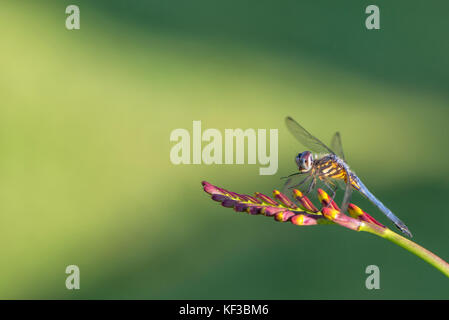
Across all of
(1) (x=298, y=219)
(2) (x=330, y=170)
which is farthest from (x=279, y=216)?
(2) (x=330, y=170)

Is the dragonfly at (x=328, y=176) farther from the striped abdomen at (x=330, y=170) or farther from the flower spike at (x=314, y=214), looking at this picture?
the flower spike at (x=314, y=214)

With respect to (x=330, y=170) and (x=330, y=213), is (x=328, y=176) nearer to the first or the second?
(x=330, y=170)

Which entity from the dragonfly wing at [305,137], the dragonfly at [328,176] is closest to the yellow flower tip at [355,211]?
the dragonfly at [328,176]

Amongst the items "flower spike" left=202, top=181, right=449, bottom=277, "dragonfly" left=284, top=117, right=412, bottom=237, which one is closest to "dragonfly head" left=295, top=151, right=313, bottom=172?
"dragonfly" left=284, top=117, right=412, bottom=237

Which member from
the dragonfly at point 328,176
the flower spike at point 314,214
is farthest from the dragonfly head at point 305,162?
the flower spike at point 314,214

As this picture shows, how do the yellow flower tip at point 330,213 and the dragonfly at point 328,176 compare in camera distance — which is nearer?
the yellow flower tip at point 330,213

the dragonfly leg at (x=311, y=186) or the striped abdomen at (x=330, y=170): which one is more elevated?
the striped abdomen at (x=330, y=170)

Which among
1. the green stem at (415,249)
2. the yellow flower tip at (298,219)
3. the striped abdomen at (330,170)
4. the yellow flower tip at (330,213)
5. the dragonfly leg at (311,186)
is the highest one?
the striped abdomen at (330,170)

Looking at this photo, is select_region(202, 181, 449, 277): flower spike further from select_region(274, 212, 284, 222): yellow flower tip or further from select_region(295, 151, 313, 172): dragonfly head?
select_region(295, 151, 313, 172): dragonfly head
